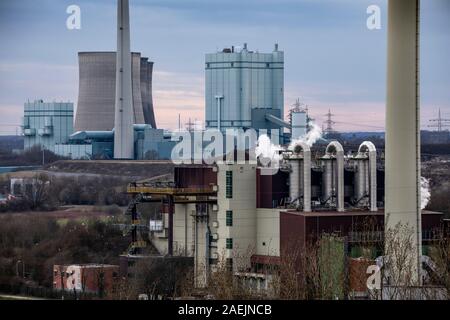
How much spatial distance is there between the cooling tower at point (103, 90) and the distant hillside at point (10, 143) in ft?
29.9

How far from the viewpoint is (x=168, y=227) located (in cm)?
2292

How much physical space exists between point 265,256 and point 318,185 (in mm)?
1357

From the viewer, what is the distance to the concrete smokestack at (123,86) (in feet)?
140

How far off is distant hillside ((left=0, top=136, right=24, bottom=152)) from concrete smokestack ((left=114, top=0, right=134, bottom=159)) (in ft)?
35.6

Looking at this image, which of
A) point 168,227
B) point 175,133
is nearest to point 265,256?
point 168,227

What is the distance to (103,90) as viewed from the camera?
45250 mm

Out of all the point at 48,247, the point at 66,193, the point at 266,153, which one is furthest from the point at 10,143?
the point at 266,153

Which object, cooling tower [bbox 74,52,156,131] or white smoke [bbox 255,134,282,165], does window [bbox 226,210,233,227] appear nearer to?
white smoke [bbox 255,134,282,165]

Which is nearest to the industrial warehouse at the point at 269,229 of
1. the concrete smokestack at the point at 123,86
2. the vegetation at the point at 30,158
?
the concrete smokestack at the point at 123,86

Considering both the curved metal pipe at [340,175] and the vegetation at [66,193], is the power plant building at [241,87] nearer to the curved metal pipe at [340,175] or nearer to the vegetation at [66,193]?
the vegetation at [66,193]

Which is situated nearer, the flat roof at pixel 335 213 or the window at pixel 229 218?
the flat roof at pixel 335 213

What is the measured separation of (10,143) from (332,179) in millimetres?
41466

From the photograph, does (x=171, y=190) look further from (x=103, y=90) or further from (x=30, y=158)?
(x=30, y=158)
